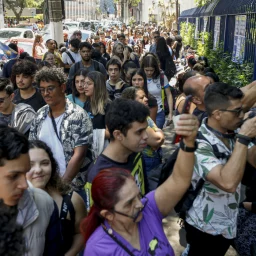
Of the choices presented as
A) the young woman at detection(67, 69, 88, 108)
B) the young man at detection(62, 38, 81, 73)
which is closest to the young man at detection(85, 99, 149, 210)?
the young woman at detection(67, 69, 88, 108)

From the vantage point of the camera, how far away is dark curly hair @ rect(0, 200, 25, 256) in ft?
4.99

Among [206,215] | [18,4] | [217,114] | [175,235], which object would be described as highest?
[18,4]

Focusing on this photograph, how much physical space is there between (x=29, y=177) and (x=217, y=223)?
132 centimetres

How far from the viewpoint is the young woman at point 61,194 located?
8.85ft

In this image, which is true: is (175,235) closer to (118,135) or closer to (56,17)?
(118,135)

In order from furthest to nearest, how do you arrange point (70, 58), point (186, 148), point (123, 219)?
point (70, 58) → point (186, 148) → point (123, 219)

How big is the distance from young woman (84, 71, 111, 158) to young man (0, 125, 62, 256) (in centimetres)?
192

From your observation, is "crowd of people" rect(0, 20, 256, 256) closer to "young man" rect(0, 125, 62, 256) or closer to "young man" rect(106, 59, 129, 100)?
"young man" rect(0, 125, 62, 256)

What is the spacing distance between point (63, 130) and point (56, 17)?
10796mm

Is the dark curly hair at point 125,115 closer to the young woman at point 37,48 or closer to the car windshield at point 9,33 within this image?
the young woman at point 37,48

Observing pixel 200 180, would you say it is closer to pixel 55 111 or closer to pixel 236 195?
pixel 236 195

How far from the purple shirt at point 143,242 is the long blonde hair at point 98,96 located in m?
2.47

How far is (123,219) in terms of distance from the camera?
2223 millimetres

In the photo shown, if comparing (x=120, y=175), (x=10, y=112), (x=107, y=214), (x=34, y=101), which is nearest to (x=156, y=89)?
(x=34, y=101)
